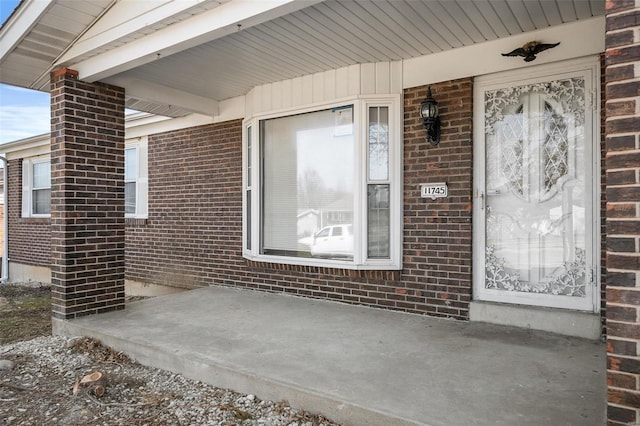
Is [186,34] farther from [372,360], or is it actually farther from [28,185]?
[28,185]

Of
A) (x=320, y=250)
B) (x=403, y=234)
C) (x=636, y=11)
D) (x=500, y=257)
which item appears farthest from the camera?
(x=320, y=250)

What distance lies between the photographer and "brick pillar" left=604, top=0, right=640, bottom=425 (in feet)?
5.49

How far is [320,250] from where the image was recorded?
515 centimetres

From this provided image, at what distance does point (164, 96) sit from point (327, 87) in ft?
7.08

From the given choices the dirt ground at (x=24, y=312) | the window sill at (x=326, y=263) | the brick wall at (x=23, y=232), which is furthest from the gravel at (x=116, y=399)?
the brick wall at (x=23, y=232)

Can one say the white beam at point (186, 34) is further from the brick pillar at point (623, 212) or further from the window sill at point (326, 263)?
the window sill at point (326, 263)

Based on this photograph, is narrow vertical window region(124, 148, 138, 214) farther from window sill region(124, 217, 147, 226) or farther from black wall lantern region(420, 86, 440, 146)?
black wall lantern region(420, 86, 440, 146)

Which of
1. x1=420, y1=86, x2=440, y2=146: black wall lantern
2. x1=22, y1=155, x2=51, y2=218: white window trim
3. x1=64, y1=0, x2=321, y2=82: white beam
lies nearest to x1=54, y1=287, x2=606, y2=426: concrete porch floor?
x1=420, y1=86, x2=440, y2=146: black wall lantern

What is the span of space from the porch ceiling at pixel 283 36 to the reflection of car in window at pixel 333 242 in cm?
184

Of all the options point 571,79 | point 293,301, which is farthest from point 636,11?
point 293,301

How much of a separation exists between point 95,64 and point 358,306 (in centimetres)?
375

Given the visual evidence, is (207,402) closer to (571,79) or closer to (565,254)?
(565,254)

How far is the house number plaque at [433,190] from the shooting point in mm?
4352

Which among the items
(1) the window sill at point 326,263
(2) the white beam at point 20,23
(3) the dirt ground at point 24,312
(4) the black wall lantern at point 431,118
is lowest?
(3) the dirt ground at point 24,312
